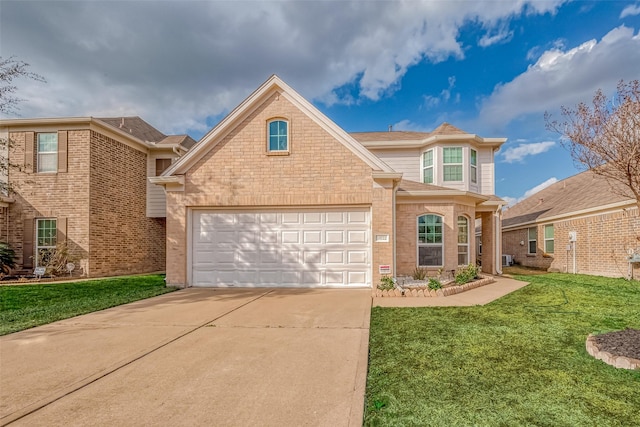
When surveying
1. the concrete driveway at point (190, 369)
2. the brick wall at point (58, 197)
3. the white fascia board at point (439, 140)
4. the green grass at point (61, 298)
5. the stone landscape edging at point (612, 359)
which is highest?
the white fascia board at point (439, 140)

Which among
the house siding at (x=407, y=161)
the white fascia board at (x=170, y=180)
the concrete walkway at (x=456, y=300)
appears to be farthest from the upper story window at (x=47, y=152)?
the concrete walkway at (x=456, y=300)

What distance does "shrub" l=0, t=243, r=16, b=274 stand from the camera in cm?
1289

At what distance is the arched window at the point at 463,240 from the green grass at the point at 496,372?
5.93 metres

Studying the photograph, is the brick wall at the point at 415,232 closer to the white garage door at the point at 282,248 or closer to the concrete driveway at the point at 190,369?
the white garage door at the point at 282,248

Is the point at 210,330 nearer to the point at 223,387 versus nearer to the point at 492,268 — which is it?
the point at 223,387

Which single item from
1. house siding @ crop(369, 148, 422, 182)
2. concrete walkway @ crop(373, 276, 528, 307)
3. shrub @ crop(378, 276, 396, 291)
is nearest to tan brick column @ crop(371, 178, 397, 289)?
shrub @ crop(378, 276, 396, 291)

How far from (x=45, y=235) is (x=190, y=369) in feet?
45.2

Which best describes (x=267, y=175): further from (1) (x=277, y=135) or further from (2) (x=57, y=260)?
(2) (x=57, y=260)

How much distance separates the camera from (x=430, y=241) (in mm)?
12414

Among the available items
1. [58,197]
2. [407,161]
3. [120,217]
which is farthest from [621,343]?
[58,197]

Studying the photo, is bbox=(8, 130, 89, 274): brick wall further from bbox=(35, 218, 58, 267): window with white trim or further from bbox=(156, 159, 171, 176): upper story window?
bbox=(156, 159, 171, 176): upper story window

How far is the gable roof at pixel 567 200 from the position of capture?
44.1 ft

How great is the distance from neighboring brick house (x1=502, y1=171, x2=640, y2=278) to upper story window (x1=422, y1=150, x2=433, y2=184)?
19.2 feet

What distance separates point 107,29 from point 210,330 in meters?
11.2
